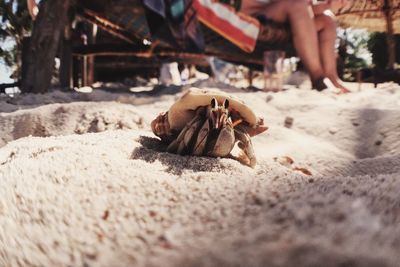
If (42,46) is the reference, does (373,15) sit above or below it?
above

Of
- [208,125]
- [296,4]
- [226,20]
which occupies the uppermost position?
[296,4]

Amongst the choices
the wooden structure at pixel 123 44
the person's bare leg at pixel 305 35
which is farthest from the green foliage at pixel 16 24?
the person's bare leg at pixel 305 35

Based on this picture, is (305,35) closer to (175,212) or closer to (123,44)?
(123,44)

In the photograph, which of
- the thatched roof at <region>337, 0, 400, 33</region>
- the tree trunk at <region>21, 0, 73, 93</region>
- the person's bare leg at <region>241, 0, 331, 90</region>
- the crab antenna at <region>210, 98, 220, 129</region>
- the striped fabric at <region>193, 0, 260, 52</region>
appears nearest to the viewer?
the crab antenna at <region>210, 98, 220, 129</region>

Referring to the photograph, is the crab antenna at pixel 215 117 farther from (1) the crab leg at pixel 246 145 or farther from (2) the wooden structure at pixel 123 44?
(2) the wooden structure at pixel 123 44

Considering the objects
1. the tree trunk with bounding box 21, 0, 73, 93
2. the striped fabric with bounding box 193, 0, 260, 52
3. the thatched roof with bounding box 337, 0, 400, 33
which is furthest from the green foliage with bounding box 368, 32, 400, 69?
the tree trunk with bounding box 21, 0, 73, 93

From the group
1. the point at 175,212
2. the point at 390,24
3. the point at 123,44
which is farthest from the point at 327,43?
the point at 175,212

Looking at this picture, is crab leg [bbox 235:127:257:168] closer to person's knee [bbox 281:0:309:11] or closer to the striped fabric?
the striped fabric
